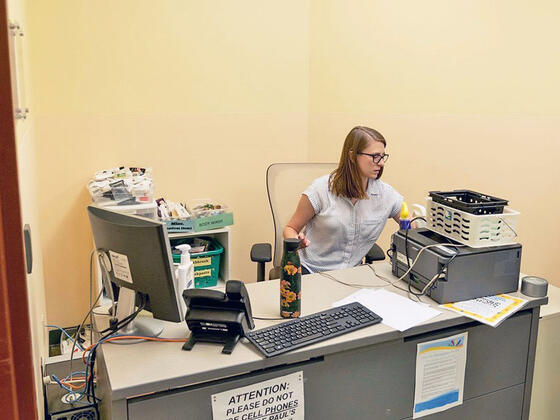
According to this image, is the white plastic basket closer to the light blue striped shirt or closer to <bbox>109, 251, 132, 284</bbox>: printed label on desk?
the light blue striped shirt

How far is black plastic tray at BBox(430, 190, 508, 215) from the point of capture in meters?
1.77

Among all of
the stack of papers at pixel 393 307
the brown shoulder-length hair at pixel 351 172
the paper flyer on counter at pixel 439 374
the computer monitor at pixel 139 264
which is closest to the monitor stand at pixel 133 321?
the computer monitor at pixel 139 264

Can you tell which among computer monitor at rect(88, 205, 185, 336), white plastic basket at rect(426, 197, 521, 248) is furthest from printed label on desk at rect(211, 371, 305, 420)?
white plastic basket at rect(426, 197, 521, 248)

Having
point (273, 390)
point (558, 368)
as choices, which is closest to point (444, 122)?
point (558, 368)

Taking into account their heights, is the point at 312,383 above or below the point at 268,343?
below

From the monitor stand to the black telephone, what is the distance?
12 cm

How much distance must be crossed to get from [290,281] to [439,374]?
1.95ft

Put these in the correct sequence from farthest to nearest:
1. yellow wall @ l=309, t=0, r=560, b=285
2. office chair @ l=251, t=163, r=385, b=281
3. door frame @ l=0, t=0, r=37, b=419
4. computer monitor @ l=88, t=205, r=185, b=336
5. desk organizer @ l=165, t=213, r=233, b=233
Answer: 1. desk organizer @ l=165, t=213, r=233, b=233
2. office chair @ l=251, t=163, r=385, b=281
3. yellow wall @ l=309, t=0, r=560, b=285
4. computer monitor @ l=88, t=205, r=185, b=336
5. door frame @ l=0, t=0, r=37, b=419

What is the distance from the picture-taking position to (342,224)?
2.52m

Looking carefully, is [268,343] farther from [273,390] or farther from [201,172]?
[201,172]

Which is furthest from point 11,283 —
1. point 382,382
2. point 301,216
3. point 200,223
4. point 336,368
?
point 200,223

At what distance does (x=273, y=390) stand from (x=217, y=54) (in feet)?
8.04

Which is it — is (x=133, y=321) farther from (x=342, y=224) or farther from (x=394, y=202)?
(x=394, y=202)

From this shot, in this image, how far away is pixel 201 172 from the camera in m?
3.44
